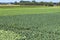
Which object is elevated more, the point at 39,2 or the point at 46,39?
the point at 46,39

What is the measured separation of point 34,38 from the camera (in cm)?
1214

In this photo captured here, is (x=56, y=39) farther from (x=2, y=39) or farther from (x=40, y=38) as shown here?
(x=2, y=39)

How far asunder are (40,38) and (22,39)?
3.97ft

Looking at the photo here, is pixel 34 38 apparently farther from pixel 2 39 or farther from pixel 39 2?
pixel 39 2

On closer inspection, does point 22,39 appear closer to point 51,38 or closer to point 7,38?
point 7,38

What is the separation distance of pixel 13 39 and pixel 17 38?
0.39 metres

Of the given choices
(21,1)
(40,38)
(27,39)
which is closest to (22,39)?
(27,39)

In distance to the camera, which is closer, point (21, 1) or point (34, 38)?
point (34, 38)

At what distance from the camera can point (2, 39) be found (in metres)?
11.9

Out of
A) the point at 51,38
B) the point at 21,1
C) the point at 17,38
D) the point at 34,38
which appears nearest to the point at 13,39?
the point at 17,38

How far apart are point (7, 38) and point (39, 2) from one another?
9453 cm

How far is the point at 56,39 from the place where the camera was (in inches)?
468

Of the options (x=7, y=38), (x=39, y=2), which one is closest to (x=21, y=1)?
(x=39, y=2)

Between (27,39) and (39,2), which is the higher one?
(27,39)
